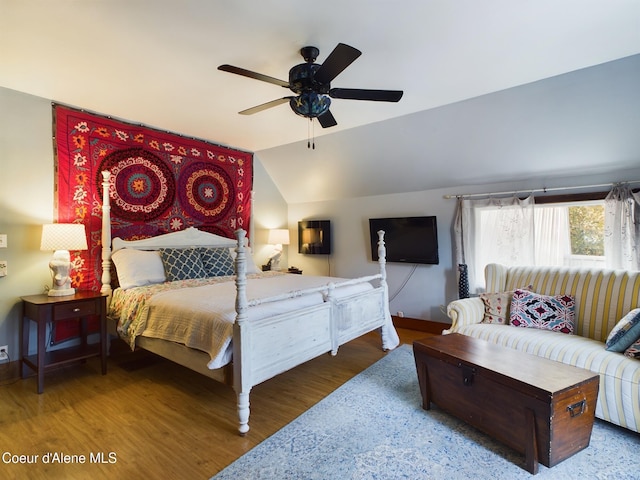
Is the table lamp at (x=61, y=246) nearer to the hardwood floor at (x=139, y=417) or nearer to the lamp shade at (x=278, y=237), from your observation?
the hardwood floor at (x=139, y=417)

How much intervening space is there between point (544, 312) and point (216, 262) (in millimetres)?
3347

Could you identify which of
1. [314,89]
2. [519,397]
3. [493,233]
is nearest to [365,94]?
[314,89]

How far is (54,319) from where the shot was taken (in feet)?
8.96

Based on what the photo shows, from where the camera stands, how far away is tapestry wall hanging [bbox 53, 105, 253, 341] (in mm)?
3277

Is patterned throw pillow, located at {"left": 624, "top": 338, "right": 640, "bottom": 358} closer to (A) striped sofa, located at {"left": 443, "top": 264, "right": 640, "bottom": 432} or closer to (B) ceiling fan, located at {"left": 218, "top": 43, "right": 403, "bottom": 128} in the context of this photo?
(A) striped sofa, located at {"left": 443, "top": 264, "right": 640, "bottom": 432}

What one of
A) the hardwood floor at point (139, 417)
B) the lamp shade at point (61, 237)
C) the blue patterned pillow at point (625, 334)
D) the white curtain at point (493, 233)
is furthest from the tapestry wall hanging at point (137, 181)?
the blue patterned pillow at point (625, 334)

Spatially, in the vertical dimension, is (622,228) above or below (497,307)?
above

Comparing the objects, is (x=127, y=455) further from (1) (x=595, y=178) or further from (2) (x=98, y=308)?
(1) (x=595, y=178)

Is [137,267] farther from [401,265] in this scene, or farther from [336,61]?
[401,265]

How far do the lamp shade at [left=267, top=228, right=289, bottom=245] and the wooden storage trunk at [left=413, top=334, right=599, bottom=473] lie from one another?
3.35 meters

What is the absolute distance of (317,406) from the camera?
8.03 ft

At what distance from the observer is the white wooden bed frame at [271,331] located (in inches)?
83.0

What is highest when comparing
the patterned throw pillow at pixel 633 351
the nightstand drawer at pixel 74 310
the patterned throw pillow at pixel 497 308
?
the nightstand drawer at pixel 74 310

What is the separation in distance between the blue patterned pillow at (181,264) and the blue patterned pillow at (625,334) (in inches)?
143
